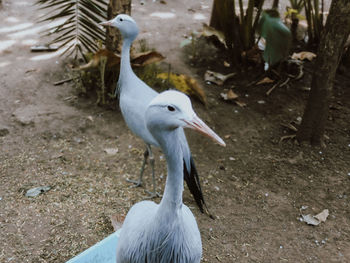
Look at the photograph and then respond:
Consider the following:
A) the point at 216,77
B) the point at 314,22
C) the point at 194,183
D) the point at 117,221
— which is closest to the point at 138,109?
the point at 194,183

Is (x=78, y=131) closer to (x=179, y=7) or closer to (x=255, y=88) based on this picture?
(x=255, y=88)

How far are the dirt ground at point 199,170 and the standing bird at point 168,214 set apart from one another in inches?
34.3

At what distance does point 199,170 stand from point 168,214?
177cm

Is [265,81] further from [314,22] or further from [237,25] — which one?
[314,22]

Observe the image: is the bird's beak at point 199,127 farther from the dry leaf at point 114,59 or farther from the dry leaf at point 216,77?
the dry leaf at point 216,77

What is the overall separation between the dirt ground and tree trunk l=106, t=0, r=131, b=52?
2.29 ft

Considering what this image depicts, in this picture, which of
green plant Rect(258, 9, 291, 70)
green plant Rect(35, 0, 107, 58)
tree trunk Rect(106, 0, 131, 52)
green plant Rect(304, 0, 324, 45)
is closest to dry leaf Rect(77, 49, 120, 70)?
green plant Rect(35, 0, 107, 58)

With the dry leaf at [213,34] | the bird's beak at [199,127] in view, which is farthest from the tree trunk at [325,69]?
the bird's beak at [199,127]

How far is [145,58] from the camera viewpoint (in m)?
3.85

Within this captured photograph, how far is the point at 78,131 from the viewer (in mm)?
3639

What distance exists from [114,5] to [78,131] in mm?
1396

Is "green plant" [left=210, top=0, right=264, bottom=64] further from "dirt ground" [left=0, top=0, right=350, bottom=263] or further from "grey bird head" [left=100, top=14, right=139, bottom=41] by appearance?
"grey bird head" [left=100, top=14, right=139, bottom=41]

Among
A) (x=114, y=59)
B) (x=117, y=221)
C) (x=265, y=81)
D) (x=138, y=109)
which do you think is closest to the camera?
(x=117, y=221)

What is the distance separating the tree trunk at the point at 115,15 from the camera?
378 cm
